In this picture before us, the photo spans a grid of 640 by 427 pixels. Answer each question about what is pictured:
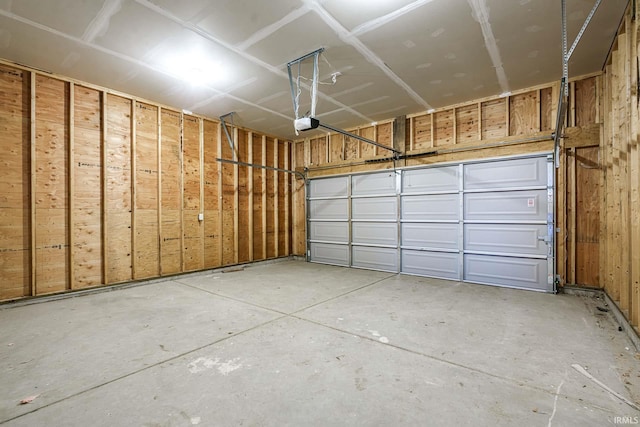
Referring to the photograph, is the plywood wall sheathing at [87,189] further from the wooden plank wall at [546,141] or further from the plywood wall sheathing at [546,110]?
the plywood wall sheathing at [546,110]

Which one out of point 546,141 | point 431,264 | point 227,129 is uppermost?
point 227,129

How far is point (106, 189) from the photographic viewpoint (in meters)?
4.62

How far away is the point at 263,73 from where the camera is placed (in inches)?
162

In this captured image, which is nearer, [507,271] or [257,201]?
[507,271]

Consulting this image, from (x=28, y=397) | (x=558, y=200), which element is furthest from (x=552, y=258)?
(x=28, y=397)

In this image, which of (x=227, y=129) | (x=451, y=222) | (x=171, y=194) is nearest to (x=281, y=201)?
(x=227, y=129)

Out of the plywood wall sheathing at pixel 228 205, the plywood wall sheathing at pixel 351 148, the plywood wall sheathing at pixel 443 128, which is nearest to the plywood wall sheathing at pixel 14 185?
the plywood wall sheathing at pixel 228 205

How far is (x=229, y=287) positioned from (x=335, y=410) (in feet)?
11.4

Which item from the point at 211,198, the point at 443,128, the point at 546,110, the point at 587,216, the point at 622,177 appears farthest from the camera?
the point at 211,198

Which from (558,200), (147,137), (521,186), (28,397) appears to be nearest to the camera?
(28,397)

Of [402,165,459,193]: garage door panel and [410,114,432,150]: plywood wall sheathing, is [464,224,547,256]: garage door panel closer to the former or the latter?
[402,165,459,193]: garage door panel

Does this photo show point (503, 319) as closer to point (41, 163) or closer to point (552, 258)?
point (552, 258)

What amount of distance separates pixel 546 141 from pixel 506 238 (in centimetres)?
164

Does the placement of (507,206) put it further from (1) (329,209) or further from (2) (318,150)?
(2) (318,150)
